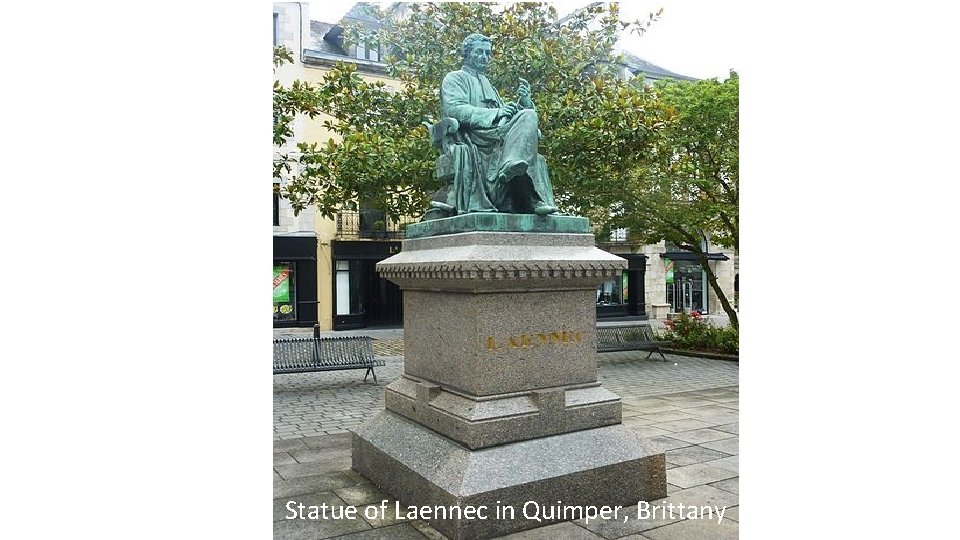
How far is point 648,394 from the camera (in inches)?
448

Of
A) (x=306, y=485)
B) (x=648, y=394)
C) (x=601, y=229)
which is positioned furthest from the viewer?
(x=601, y=229)

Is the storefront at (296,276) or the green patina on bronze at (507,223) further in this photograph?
the storefront at (296,276)

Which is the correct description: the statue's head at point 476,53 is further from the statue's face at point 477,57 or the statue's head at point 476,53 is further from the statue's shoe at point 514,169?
the statue's shoe at point 514,169

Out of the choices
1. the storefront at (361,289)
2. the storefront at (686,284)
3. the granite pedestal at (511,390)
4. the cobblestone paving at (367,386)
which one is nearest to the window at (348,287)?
the storefront at (361,289)

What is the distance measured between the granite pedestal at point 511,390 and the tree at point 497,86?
666cm

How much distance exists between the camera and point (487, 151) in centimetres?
608

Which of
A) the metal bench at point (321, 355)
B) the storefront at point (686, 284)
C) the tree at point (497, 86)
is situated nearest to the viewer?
the tree at point (497, 86)

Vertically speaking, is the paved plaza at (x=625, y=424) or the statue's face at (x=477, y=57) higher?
the statue's face at (x=477, y=57)

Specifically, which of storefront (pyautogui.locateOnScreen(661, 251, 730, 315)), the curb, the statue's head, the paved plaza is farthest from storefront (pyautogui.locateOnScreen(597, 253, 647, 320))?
the statue's head

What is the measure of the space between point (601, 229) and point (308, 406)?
9397mm

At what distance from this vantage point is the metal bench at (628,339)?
52.0ft

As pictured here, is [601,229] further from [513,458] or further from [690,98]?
[513,458]

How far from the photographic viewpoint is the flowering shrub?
1667 cm

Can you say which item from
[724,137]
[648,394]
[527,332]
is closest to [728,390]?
[648,394]
